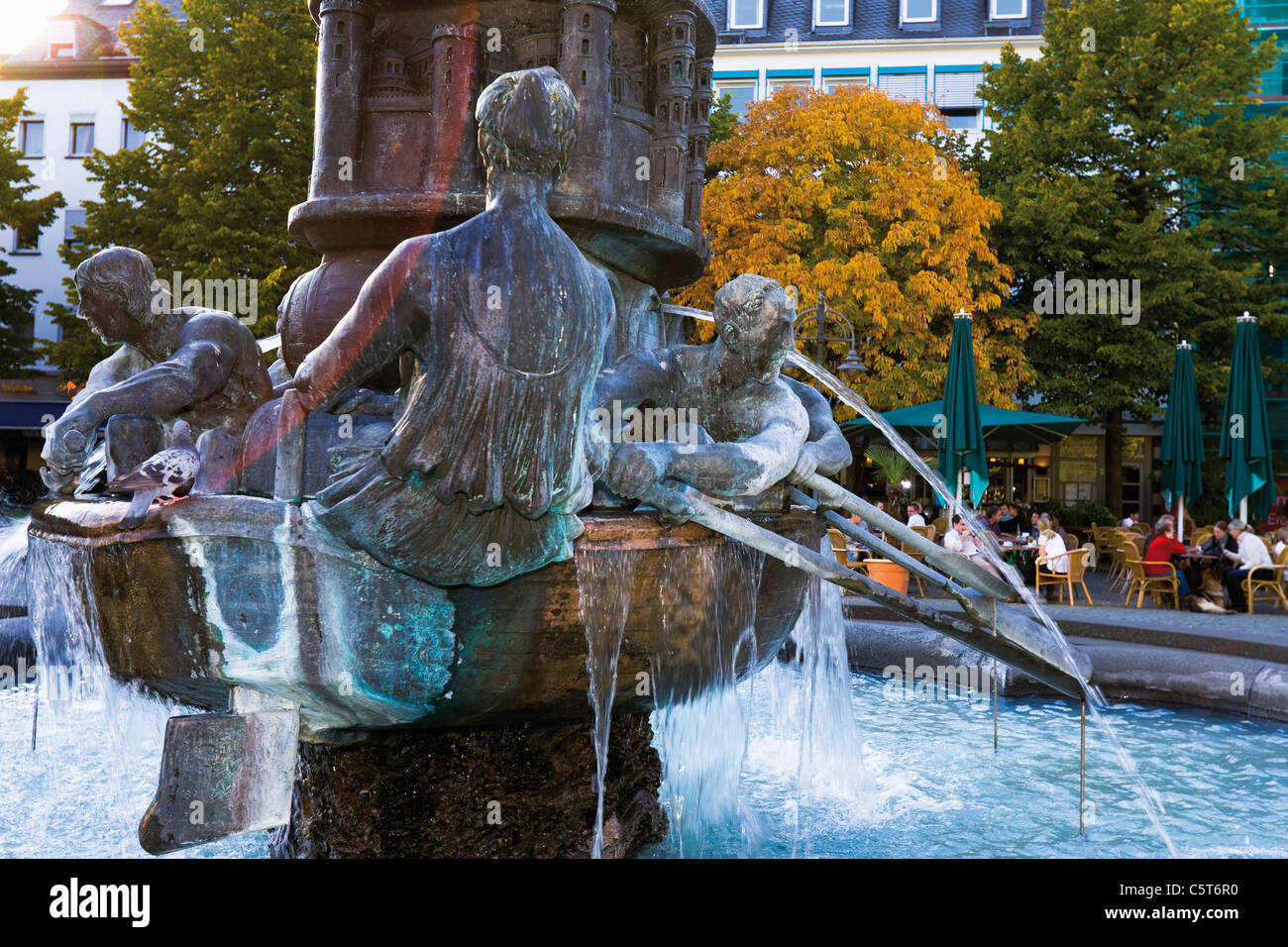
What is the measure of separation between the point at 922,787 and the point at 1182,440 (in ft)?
40.3

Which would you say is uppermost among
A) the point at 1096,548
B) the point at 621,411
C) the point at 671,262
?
the point at 671,262

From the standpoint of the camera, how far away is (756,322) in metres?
3.76

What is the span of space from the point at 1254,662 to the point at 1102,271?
20.4 metres

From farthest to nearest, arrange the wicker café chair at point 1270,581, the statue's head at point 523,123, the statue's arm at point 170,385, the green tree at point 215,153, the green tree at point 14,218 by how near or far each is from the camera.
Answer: the green tree at point 14,218 → the green tree at point 215,153 → the wicker café chair at point 1270,581 → the statue's arm at point 170,385 → the statue's head at point 523,123

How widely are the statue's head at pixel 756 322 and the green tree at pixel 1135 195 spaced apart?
74.8 ft

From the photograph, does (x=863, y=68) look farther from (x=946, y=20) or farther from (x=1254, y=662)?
(x=1254, y=662)

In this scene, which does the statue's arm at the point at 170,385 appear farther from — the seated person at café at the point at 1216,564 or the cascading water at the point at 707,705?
the seated person at café at the point at 1216,564

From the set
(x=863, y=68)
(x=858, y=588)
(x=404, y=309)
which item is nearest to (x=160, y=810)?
(x=404, y=309)

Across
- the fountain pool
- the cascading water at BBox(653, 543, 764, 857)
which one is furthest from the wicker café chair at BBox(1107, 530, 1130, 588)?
the cascading water at BBox(653, 543, 764, 857)

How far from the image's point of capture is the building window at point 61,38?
131 feet

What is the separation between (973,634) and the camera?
400 centimetres

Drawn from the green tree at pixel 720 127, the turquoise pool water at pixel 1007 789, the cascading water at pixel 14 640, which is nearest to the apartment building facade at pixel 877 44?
the green tree at pixel 720 127

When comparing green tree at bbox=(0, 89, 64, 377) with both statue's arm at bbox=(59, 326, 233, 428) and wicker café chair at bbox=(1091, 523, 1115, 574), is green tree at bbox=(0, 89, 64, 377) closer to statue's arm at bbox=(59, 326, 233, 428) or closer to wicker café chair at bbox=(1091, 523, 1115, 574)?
wicker café chair at bbox=(1091, 523, 1115, 574)

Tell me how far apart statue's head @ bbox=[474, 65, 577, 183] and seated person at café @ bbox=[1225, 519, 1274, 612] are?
11.8m
